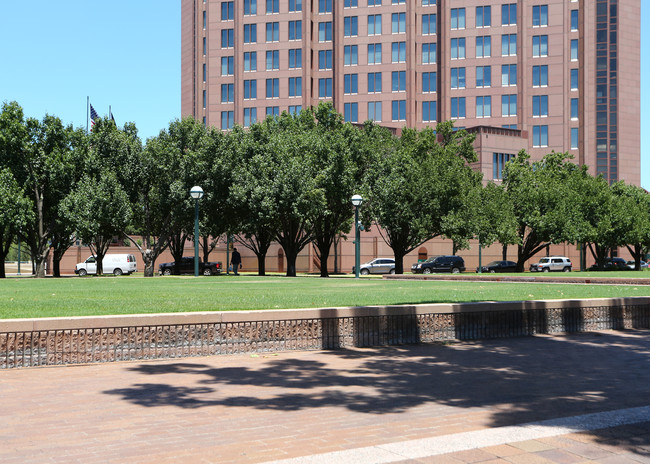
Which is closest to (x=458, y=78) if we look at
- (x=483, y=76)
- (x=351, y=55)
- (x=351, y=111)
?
(x=483, y=76)

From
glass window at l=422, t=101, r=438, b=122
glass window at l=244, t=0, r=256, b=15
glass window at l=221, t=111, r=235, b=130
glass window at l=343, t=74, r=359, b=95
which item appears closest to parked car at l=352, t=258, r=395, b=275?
glass window at l=422, t=101, r=438, b=122

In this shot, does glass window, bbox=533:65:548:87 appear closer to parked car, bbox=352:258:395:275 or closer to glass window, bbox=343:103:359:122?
glass window, bbox=343:103:359:122

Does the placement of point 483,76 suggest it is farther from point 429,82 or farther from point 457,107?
point 429,82

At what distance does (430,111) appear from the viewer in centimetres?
7912

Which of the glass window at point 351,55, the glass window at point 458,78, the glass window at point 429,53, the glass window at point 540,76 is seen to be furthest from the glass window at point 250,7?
the glass window at point 540,76

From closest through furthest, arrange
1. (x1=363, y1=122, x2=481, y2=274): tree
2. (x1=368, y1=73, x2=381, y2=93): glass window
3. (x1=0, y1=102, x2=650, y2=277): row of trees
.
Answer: (x1=0, y1=102, x2=650, y2=277): row of trees, (x1=363, y1=122, x2=481, y2=274): tree, (x1=368, y1=73, x2=381, y2=93): glass window

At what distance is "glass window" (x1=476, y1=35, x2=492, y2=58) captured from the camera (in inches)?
3059

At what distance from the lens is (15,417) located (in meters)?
5.74

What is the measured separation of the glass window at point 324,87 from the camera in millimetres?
80875

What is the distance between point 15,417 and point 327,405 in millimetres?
2778

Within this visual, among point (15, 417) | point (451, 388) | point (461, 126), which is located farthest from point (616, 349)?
point (461, 126)

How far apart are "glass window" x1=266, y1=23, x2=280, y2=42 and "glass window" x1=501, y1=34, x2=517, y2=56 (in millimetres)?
26946

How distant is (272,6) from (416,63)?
62.7 feet

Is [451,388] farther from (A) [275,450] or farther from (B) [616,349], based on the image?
(B) [616,349]
